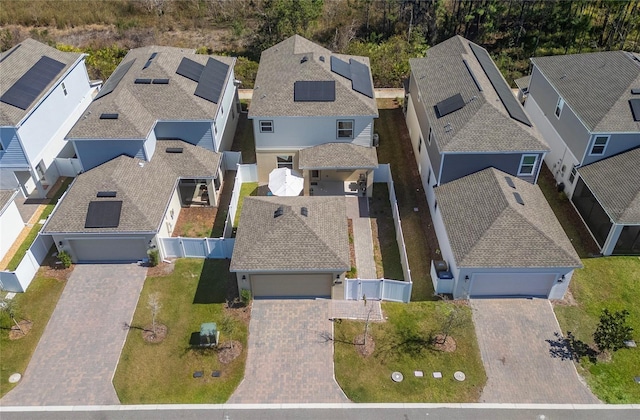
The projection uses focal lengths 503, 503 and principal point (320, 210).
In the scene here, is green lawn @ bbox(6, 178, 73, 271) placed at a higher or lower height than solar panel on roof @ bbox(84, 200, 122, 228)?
lower

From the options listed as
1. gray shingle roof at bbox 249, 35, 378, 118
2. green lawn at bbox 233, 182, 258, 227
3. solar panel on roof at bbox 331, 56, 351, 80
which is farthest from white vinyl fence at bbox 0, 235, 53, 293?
solar panel on roof at bbox 331, 56, 351, 80

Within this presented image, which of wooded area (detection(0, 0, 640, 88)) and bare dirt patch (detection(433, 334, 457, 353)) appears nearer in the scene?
bare dirt patch (detection(433, 334, 457, 353))

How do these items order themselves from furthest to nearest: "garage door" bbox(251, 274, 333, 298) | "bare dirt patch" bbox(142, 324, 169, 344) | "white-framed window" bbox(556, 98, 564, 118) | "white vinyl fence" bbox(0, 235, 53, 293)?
"white-framed window" bbox(556, 98, 564, 118) → "white vinyl fence" bbox(0, 235, 53, 293) → "garage door" bbox(251, 274, 333, 298) → "bare dirt patch" bbox(142, 324, 169, 344)

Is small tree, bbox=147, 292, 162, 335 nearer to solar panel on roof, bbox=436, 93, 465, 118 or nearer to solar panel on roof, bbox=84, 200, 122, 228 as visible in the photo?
solar panel on roof, bbox=84, 200, 122, 228

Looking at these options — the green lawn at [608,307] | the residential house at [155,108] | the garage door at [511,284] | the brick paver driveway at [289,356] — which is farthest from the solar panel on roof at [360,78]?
the green lawn at [608,307]

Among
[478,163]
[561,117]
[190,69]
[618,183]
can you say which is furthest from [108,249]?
[561,117]
